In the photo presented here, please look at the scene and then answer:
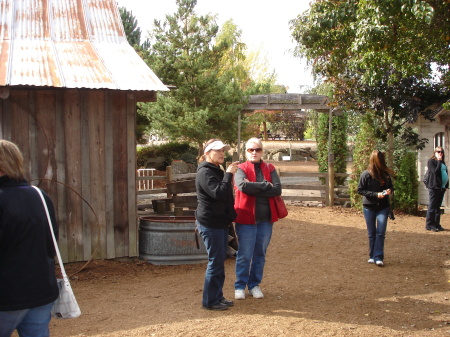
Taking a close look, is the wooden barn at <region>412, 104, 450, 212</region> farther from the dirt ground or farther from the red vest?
the red vest

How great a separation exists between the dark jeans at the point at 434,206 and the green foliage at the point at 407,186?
6.95 feet

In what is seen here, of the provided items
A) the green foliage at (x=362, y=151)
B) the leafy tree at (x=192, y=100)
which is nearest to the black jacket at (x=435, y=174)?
the green foliage at (x=362, y=151)

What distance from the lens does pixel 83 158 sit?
7.89m

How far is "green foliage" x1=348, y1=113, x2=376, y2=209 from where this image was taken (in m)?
14.8

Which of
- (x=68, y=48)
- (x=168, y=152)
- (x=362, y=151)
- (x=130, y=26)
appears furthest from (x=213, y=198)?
(x=130, y=26)

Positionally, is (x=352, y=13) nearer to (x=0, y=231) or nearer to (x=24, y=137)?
(x=24, y=137)

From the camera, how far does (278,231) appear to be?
470 inches

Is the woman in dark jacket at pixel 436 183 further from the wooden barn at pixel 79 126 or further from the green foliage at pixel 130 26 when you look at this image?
the green foliage at pixel 130 26

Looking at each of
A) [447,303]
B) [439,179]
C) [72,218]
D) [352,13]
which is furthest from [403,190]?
[72,218]

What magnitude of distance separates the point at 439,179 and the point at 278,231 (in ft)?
11.5

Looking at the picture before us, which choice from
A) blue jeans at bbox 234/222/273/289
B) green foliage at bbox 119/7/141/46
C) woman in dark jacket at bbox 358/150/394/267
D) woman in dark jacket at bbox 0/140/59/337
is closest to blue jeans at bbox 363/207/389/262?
woman in dark jacket at bbox 358/150/394/267

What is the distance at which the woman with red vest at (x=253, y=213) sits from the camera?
6.18 meters

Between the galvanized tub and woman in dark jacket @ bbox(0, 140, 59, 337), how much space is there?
4746 mm

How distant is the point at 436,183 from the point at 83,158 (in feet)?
24.4
